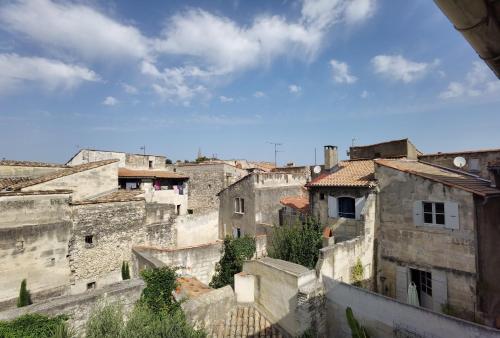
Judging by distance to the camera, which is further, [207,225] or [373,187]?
[207,225]

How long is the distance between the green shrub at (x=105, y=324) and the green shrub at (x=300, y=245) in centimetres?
940

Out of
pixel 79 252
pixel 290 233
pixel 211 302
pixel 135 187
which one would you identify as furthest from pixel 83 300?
pixel 135 187

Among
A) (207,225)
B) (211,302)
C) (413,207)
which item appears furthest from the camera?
(207,225)

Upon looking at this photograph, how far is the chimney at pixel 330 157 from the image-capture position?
70.8 feet

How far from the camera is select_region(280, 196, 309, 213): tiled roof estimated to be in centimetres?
2183

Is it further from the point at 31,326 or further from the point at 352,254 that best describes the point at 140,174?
the point at 352,254

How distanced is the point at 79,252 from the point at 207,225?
11.9m

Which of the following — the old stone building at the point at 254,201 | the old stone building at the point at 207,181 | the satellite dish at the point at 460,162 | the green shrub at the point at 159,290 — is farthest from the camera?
the old stone building at the point at 207,181

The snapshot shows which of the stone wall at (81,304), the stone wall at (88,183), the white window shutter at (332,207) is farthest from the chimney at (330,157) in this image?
the stone wall at (88,183)

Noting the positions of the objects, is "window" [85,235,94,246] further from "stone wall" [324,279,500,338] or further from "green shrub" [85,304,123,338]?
"stone wall" [324,279,500,338]

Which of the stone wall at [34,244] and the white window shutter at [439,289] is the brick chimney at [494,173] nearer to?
the white window shutter at [439,289]

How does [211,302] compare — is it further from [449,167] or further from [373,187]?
[449,167]

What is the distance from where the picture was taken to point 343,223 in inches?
669

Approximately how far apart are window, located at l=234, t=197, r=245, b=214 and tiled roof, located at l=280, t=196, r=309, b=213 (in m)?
3.41
